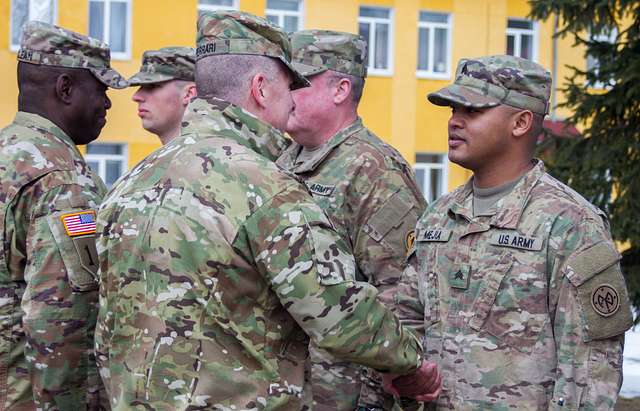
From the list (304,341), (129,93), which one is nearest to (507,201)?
(304,341)

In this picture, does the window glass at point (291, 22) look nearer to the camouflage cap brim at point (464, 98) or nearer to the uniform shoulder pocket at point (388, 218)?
the uniform shoulder pocket at point (388, 218)

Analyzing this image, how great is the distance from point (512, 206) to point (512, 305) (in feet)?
1.13

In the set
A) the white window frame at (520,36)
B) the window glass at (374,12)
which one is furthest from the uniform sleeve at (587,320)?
the white window frame at (520,36)

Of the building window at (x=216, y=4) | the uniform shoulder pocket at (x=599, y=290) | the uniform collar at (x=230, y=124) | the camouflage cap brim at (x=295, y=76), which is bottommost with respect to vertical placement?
the uniform shoulder pocket at (x=599, y=290)

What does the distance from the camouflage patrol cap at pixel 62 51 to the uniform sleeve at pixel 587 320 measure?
6.24ft

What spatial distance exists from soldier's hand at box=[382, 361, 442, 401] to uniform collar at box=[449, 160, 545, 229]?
1.77 ft

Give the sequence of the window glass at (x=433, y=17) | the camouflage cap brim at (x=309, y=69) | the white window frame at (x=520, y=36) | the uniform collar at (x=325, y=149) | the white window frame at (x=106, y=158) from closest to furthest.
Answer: the uniform collar at (x=325, y=149)
the camouflage cap brim at (x=309, y=69)
the white window frame at (x=106, y=158)
the window glass at (x=433, y=17)
the white window frame at (x=520, y=36)

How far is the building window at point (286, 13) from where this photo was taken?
17.7 meters

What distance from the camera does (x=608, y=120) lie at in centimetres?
873

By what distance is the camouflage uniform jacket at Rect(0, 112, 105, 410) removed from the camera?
3.47 meters

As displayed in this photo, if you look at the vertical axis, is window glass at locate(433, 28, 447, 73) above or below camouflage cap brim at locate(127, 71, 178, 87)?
above

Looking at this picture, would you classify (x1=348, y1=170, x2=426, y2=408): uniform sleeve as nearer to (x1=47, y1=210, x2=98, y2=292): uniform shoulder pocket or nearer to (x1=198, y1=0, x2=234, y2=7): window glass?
(x1=47, y1=210, x2=98, y2=292): uniform shoulder pocket

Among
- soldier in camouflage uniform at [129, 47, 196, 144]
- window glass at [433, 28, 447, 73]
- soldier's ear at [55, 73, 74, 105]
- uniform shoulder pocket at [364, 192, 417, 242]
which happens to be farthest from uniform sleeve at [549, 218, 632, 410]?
window glass at [433, 28, 447, 73]

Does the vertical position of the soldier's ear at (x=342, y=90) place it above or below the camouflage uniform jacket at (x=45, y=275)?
above
